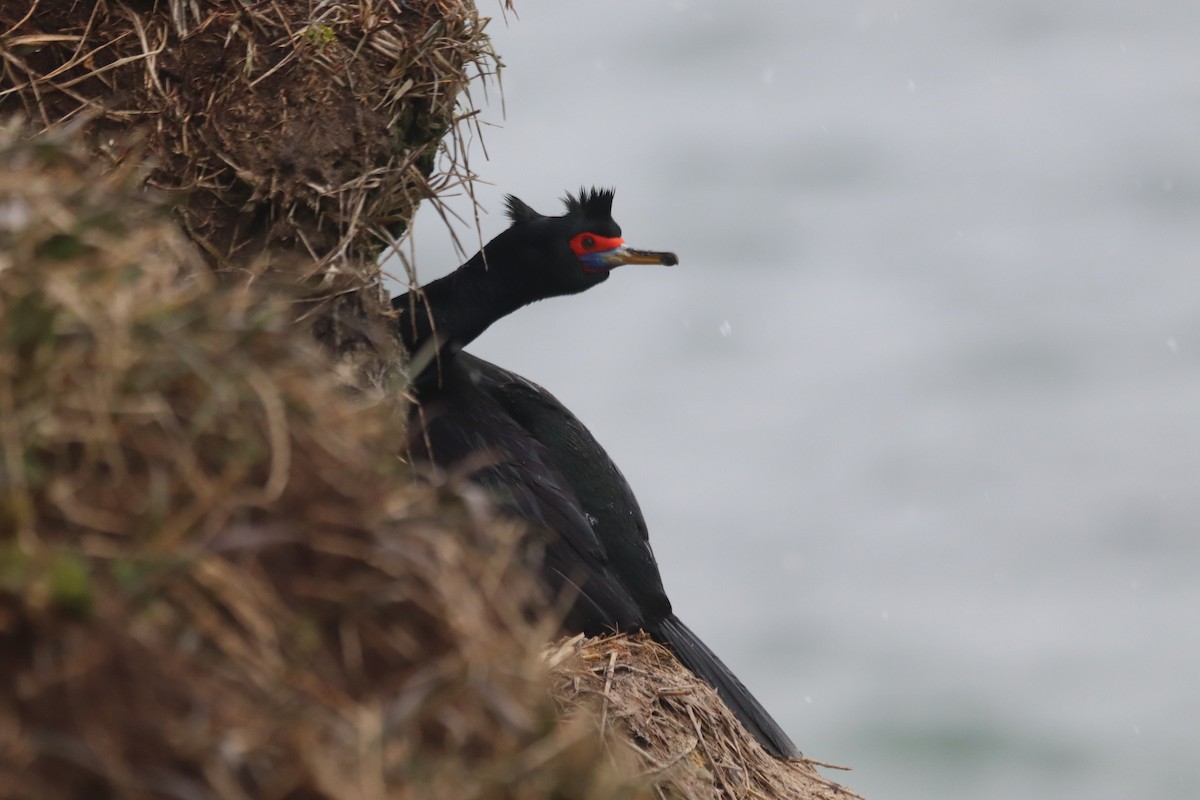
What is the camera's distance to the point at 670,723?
411cm

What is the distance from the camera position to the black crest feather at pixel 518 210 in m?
5.84

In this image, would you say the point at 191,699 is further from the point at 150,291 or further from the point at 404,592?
the point at 150,291

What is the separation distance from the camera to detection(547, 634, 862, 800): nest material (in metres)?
3.82

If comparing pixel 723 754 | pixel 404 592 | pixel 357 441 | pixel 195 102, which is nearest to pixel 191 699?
pixel 404 592

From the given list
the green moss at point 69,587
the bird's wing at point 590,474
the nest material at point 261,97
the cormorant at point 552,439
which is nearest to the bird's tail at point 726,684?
the cormorant at point 552,439

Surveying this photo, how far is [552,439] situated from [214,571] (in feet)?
13.5

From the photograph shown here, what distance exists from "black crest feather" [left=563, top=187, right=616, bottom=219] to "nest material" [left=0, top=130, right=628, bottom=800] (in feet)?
13.9

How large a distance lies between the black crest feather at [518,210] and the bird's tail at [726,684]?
182cm

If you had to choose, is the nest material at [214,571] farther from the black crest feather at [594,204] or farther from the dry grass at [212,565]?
the black crest feather at [594,204]

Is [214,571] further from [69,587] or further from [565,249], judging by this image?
[565,249]

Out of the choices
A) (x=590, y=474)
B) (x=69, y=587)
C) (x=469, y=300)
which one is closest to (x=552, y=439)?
(x=590, y=474)

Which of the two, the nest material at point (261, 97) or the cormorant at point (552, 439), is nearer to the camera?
the nest material at point (261, 97)

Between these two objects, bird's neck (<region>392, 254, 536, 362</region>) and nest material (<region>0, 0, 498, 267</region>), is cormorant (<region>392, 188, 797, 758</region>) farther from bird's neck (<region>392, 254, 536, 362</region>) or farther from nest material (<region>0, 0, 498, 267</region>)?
nest material (<region>0, 0, 498, 267</region>)

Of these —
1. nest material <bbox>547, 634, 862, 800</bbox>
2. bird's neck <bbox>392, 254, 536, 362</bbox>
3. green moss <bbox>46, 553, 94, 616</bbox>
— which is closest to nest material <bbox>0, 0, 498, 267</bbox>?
nest material <bbox>547, 634, 862, 800</bbox>
